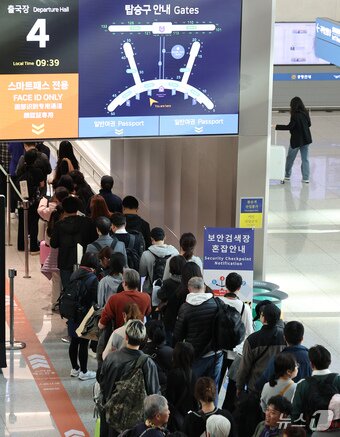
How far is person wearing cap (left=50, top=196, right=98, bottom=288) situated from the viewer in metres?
11.0

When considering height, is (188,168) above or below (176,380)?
above

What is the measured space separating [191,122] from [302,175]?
10724 mm

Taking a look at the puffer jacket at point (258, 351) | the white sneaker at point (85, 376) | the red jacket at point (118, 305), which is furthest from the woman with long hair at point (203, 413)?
the white sneaker at point (85, 376)

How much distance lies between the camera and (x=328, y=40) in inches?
517

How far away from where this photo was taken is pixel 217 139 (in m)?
11.5

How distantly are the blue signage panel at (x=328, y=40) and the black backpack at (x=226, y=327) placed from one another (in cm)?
500

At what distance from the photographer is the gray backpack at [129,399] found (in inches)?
290

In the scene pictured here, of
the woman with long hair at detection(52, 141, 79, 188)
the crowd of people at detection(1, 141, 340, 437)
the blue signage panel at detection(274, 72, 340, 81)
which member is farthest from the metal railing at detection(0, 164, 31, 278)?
the blue signage panel at detection(274, 72, 340, 81)

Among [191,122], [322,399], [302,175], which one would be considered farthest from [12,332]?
[302,175]

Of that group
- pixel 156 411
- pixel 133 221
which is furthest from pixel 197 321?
pixel 133 221

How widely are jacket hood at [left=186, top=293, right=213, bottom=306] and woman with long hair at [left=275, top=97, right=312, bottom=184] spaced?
11605 mm

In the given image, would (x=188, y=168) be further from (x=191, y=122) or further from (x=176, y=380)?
(x=176, y=380)

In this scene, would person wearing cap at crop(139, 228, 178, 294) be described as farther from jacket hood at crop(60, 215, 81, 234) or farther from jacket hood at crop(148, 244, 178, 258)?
jacket hood at crop(60, 215, 81, 234)

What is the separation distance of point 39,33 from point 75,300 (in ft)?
7.73
